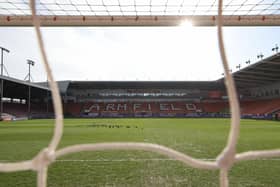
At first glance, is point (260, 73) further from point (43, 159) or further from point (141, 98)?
point (43, 159)

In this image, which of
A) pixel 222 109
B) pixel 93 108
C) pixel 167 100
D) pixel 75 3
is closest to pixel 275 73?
pixel 222 109

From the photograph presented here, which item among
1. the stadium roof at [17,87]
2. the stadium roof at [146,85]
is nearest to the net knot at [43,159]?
the stadium roof at [17,87]

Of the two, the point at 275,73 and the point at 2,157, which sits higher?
the point at 275,73

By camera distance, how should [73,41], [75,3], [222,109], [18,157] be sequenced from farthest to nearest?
[222,109] → [18,157] → [73,41] → [75,3]

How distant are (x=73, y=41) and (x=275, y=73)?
31356 millimetres

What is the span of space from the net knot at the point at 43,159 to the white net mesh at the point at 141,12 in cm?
238

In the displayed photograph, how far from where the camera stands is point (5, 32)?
13.4ft

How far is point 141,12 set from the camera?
11.6ft

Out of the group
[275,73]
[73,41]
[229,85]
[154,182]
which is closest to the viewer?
[229,85]

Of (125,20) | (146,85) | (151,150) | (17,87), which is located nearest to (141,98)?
(146,85)

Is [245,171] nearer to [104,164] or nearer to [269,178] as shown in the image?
[269,178]

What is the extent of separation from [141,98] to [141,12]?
42.2m

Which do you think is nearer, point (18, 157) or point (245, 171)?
point (245, 171)

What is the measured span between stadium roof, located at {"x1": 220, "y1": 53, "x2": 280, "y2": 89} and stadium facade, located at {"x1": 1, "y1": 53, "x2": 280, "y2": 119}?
0.91 feet
